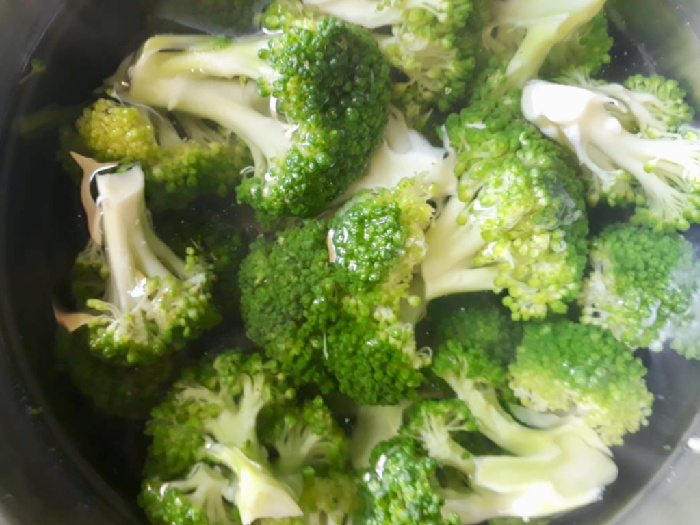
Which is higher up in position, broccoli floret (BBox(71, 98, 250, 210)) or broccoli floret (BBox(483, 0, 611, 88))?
broccoli floret (BBox(483, 0, 611, 88))

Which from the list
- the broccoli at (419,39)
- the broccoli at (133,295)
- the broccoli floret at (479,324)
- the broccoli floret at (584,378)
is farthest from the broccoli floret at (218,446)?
the broccoli at (419,39)

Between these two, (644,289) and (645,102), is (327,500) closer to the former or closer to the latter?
(644,289)

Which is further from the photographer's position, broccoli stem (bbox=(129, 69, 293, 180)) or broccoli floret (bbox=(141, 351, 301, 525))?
broccoli stem (bbox=(129, 69, 293, 180))

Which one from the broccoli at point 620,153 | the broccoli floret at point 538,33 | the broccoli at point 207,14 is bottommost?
the broccoli at point 620,153

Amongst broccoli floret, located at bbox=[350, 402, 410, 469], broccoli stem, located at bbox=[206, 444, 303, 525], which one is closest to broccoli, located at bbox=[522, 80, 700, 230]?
broccoli floret, located at bbox=[350, 402, 410, 469]

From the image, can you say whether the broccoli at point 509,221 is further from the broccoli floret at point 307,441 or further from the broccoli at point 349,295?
the broccoli floret at point 307,441

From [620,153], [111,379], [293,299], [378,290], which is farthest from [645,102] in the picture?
[111,379]

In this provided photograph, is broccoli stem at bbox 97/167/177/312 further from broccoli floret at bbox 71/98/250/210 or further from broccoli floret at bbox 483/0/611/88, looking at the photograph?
broccoli floret at bbox 483/0/611/88
